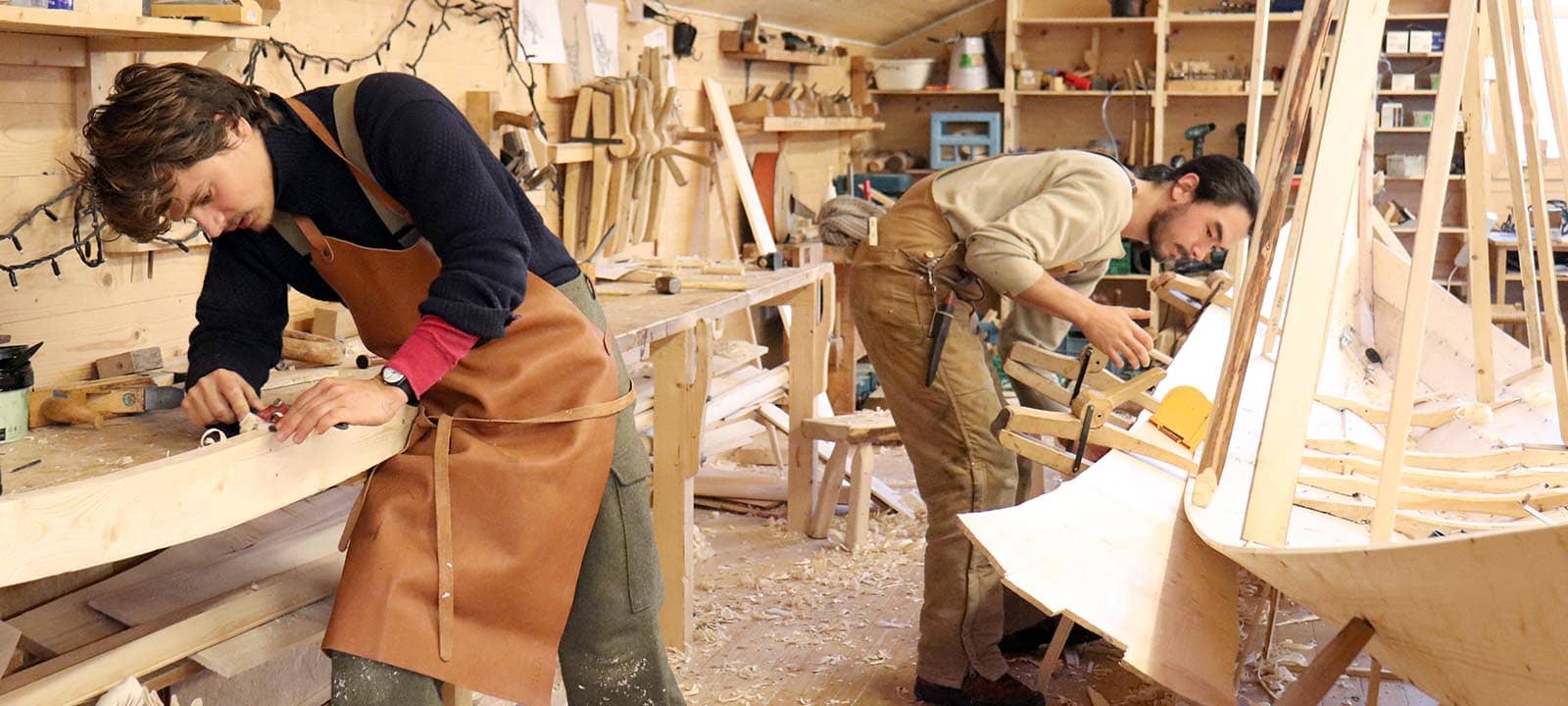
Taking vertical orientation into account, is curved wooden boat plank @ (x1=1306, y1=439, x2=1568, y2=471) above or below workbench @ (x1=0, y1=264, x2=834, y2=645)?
below

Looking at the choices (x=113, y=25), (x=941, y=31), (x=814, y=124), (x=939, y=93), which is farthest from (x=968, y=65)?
→ (x=113, y=25)

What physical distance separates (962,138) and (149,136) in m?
6.59

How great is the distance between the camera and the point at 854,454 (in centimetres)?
455

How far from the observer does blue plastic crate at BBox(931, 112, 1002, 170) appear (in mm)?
7758

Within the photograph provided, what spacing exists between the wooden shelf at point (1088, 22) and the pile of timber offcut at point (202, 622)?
6.11 metres

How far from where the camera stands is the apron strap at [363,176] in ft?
6.08

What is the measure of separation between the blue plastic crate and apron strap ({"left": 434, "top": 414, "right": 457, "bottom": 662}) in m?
6.19

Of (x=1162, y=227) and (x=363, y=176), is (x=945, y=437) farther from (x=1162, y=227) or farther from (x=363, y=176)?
(x=363, y=176)

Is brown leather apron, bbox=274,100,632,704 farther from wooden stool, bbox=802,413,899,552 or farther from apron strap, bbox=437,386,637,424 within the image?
wooden stool, bbox=802,413,899,552

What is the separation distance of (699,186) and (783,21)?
1.22 m

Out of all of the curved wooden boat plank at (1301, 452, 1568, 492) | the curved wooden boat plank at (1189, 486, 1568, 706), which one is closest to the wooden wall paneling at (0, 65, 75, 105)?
the curved wooden boat plank at (1189, 486, 1568, 706)

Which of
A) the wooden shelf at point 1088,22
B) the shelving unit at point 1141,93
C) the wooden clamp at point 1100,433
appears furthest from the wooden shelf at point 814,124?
the wooden clamp at point 1100,433

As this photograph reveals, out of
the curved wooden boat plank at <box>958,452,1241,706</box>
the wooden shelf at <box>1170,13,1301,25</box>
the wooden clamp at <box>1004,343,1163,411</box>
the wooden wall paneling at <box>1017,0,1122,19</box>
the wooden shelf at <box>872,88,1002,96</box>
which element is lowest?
the curved wooden boat plank at <box>958,452,1241,706</box>

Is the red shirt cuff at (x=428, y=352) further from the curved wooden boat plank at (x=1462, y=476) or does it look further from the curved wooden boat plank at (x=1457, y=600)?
the curved wooden boat plank at (x=1462, y=476)
